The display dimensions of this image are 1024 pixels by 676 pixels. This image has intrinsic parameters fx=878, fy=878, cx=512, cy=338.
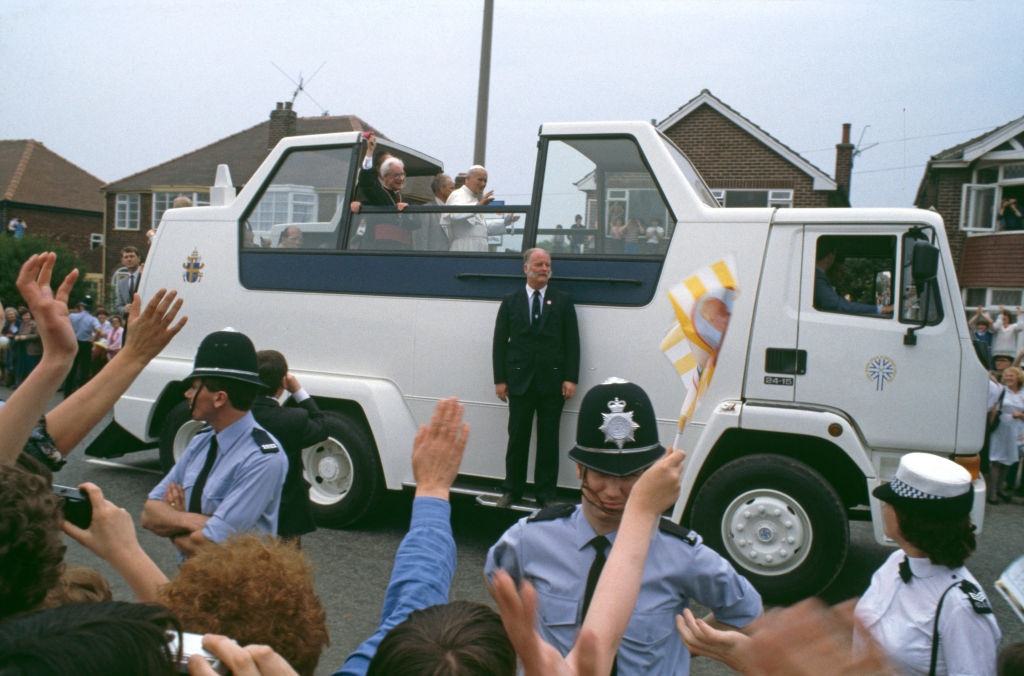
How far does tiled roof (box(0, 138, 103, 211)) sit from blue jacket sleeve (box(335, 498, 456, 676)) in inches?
2269

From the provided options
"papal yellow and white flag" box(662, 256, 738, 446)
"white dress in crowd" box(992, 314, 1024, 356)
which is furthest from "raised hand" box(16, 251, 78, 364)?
Result: "white dress in crowd" box(992, 314, 1024, 356)

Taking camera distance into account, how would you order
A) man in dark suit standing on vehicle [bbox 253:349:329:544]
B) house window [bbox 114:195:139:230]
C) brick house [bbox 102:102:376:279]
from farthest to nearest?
house window [bbox 114:195:139:230]
brick house [bbox 102:102:376:279]
man in dark suit standing on vehicle [bbox 253:349:329:544]

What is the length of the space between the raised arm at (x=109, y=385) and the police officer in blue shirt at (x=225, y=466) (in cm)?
72

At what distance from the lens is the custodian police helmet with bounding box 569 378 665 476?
246cm

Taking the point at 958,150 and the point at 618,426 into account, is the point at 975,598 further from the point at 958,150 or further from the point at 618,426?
the point at 958,150

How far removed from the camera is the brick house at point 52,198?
52.3 m

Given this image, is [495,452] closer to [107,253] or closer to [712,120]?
[712,120]

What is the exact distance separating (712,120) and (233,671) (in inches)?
1212

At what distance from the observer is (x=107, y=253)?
48.6 m

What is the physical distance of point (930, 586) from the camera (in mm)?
2613

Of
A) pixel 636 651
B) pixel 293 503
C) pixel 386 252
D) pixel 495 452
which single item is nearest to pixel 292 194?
pixel 386 252

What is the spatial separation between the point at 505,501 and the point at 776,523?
6.44ft

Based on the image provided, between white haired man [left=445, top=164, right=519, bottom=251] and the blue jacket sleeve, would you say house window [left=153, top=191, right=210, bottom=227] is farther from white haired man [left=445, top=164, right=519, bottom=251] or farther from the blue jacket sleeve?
the blue jacket sleeve

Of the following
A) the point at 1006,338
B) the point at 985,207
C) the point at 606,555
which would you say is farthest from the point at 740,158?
the point at 606,555
